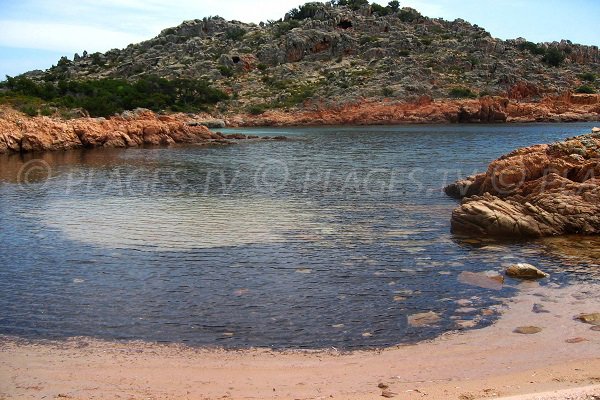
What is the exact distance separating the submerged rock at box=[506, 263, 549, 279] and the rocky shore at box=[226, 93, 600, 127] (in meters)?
76.0

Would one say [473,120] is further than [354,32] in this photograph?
No

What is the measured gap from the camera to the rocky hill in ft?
314

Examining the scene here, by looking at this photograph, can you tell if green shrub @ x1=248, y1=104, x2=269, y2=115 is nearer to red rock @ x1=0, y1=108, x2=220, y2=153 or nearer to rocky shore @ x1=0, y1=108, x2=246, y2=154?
rocky shore @ x1=0, y1=108, x2=246, y2=154

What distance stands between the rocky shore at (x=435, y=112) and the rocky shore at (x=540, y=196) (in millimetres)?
65481

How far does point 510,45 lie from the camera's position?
4454 inches

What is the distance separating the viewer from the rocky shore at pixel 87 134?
48.9 meters

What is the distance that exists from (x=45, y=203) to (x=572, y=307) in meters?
19.7

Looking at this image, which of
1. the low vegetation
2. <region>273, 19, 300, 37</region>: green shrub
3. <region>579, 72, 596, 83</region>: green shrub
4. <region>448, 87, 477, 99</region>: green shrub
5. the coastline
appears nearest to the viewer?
the low vegetation

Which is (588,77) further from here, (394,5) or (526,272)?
(526,272)

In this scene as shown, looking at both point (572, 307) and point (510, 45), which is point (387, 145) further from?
point (510, 45)

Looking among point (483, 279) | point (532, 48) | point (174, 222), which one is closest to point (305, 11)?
point (532, 48)

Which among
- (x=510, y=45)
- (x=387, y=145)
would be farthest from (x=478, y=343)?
(x=510, y=45)

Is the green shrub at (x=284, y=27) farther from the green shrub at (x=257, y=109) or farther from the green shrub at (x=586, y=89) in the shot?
the green shrub at (x=586, y=89)

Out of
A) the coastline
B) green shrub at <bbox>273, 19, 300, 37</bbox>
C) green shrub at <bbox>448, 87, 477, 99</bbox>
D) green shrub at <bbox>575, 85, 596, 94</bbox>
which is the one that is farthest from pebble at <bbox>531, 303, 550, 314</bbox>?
green shrub at <bbox>273, 19, 300, 37</bbox>
